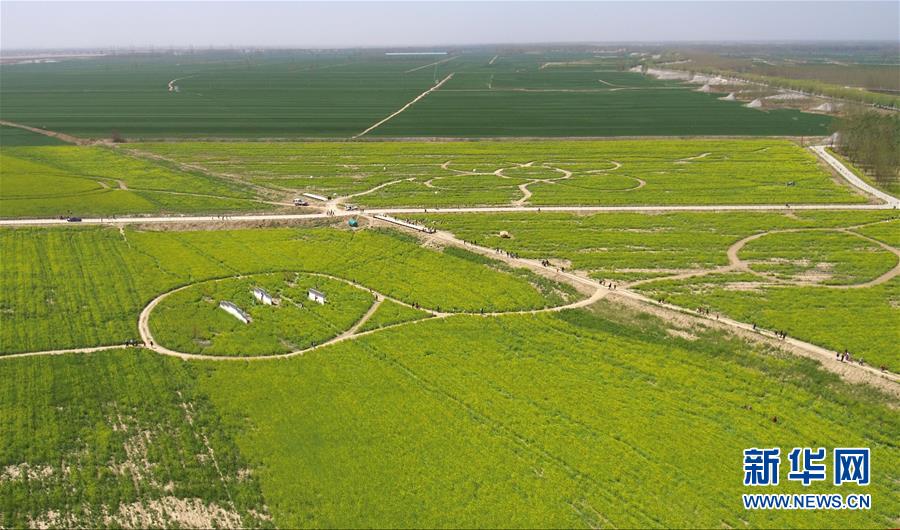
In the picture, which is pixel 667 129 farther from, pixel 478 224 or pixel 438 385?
pixel 438 385

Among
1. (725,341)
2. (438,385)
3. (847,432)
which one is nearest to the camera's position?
(847,432)

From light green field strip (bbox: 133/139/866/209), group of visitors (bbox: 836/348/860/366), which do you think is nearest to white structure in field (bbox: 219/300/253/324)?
light green field strip (bbox: 133/139/866/209)

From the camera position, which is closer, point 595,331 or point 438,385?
point 438,385

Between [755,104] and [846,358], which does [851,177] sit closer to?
[846,358]

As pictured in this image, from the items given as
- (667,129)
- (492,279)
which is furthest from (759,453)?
(667,129)

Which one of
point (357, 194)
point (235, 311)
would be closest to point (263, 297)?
point (235, 311)

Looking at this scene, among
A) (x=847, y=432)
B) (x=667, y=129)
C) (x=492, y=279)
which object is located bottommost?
(x=847, y=432)
